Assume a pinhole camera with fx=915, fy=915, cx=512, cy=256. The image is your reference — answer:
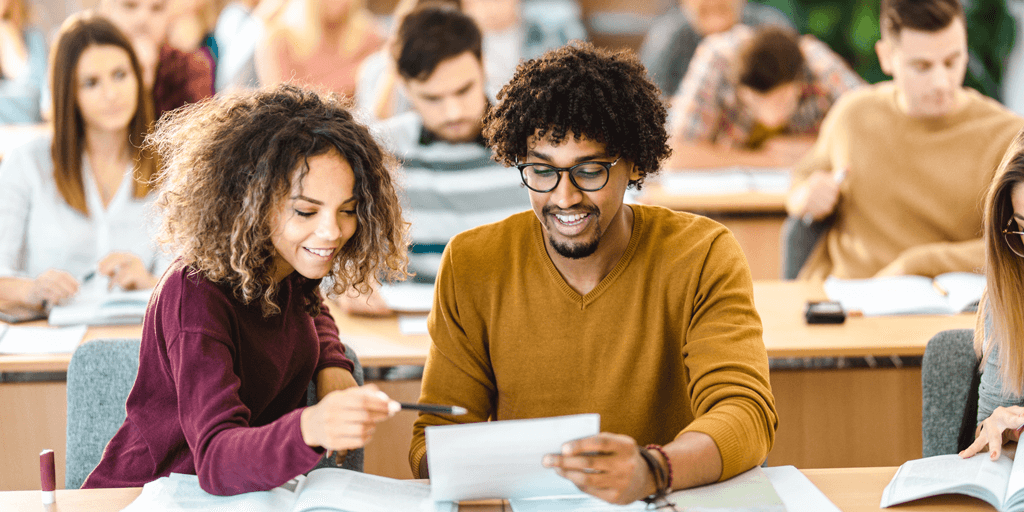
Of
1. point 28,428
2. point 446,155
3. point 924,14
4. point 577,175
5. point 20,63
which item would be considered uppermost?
point 924,14

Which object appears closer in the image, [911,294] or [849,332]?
[849,332]

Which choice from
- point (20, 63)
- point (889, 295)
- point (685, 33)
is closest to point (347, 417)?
point (889, 295)

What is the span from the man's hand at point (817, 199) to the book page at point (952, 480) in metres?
1.39

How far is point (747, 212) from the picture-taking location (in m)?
3.32

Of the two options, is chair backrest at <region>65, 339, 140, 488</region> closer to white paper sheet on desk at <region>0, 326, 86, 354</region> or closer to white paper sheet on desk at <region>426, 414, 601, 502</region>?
white paper sheet on desk at <region>0, 326, 86, 354</region>

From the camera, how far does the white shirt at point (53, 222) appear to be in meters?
2.33

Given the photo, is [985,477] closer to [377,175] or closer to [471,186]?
[377,175]

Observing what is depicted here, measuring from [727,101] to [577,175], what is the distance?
112 inches

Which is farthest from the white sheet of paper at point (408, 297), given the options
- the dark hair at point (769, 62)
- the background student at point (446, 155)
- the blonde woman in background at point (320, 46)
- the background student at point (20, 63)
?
the background student at point (20, 63)

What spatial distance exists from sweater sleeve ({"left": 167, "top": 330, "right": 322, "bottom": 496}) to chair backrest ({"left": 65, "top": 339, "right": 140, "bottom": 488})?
31 cm

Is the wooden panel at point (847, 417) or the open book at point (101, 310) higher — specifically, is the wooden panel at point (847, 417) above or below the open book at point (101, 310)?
below

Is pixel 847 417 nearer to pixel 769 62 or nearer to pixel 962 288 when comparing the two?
pixel 962 288

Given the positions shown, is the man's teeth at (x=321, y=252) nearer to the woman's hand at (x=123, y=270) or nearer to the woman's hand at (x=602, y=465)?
the woman's hand at (x=602, y=465)

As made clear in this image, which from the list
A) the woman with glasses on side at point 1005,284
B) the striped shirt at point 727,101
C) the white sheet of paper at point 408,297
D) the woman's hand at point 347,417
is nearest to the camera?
the woman's hand at point 347,417
